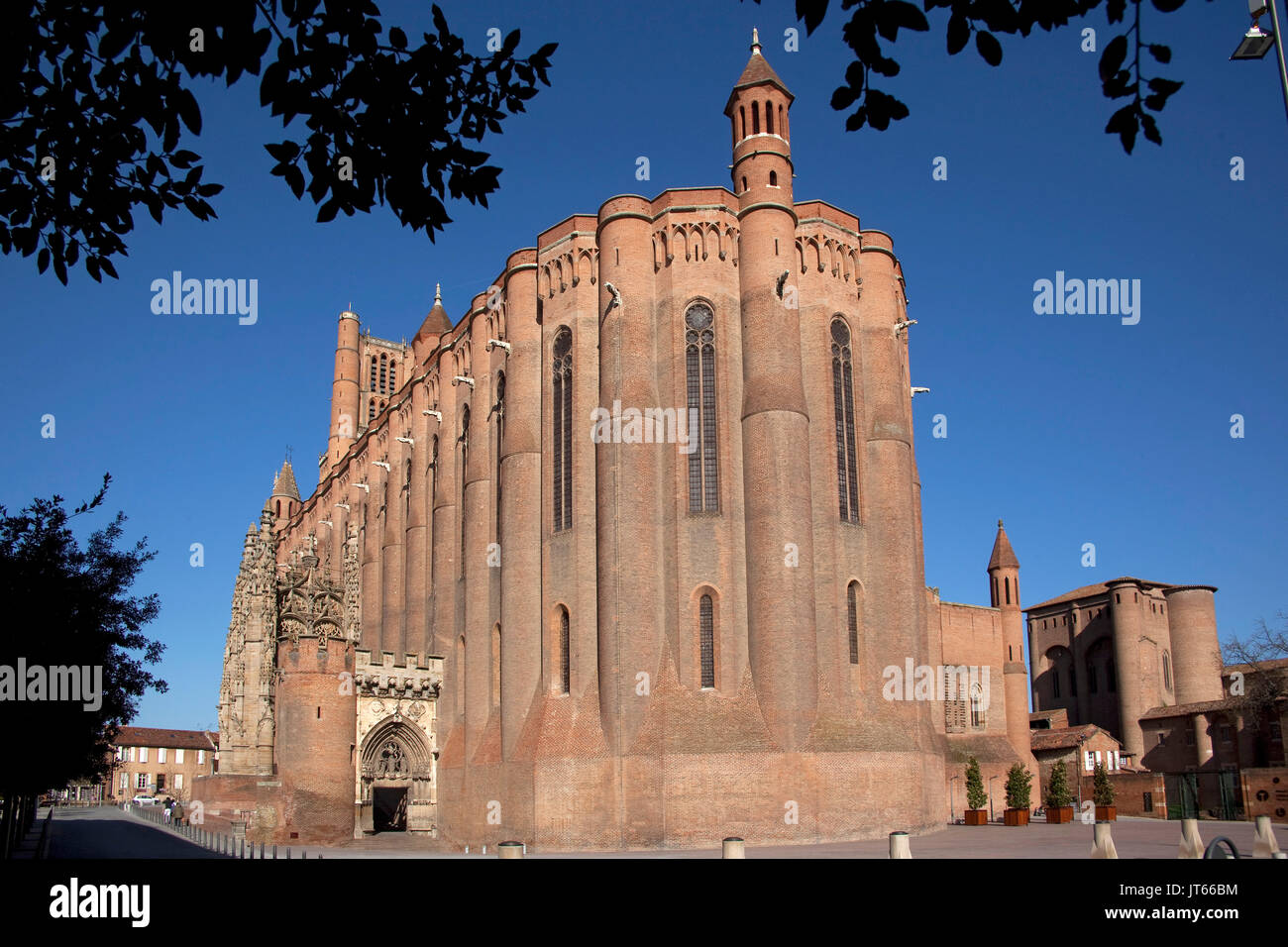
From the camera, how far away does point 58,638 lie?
18453 millimetres

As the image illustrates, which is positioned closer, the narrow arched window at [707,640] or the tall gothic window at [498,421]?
the narrow arched window at [707,640]

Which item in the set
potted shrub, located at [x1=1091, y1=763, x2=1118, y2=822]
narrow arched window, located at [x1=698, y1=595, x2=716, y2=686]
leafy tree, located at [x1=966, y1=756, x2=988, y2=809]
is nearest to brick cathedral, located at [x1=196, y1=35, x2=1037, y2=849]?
narrow arched window, located at [x1=698, y1=595, x2=716, y2=686]

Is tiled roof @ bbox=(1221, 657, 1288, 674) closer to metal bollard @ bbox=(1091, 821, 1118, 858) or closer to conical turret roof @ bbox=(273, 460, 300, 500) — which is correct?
metal bollard @ bbox=(1091, 821, 1118, 858)

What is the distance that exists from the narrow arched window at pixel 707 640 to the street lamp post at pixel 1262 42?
844 inches

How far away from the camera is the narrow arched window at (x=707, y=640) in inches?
1229

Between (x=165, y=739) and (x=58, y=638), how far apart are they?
10497 cm

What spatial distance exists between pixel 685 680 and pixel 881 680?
20.7ft

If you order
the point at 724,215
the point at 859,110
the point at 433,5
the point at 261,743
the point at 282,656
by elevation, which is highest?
the point at 724,215

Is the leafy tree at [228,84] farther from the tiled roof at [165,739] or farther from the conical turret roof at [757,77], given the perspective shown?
the tiled roof at [165,739]

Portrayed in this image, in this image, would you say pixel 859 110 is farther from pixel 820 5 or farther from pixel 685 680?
pixel 685 680

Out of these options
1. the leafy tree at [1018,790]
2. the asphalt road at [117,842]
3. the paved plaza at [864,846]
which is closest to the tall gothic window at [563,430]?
the paved plaza at [864,846]

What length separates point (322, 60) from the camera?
642cm

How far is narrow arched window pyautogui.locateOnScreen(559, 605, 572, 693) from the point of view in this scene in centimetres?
3312
